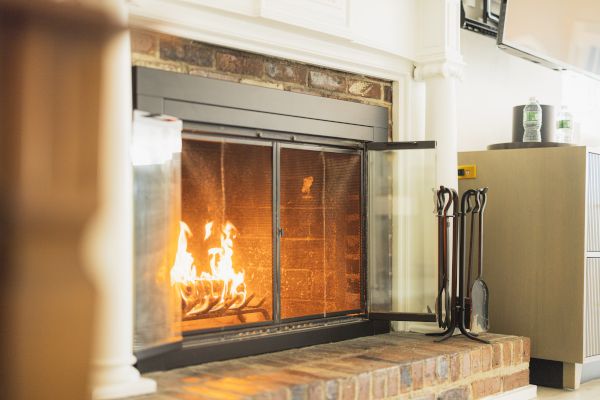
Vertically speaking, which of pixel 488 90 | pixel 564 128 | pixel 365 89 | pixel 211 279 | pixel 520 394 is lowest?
pixel 520 394

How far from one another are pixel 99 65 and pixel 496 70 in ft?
12.7

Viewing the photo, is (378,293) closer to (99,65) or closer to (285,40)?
(285,40)

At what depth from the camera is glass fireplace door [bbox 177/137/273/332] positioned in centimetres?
229

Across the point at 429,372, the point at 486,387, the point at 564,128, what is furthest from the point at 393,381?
the point at 564,128

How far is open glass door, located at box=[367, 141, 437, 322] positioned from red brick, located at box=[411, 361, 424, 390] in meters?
0.47

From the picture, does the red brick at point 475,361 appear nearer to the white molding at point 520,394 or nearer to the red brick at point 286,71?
the white molding at point 520,394

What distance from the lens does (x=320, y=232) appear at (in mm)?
2719

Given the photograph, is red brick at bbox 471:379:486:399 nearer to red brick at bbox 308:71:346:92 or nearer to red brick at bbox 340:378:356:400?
red brick at bbox 340:378:356:400

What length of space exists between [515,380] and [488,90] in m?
1.61

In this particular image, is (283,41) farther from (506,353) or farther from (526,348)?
(526,348)

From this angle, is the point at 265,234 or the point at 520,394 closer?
the point at 265,234

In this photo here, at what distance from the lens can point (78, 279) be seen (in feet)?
0.57

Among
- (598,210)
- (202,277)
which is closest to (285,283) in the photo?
(202,277)

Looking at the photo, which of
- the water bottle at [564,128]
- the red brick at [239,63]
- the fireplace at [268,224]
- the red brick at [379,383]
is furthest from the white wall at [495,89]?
the red brick at [379,383]
